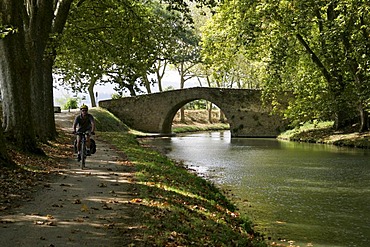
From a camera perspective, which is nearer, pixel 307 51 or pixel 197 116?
pixel 307 51

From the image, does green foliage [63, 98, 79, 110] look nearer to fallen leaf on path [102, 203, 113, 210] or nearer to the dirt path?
the dirt path

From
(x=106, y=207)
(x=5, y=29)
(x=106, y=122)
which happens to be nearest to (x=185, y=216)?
(x=106, y=207)

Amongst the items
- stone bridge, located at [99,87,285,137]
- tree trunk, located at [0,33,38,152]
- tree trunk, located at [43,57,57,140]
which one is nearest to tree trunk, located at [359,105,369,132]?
stone bridge, located at [99,87,285,137]

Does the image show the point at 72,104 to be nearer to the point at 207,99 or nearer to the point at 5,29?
the point at 207,99

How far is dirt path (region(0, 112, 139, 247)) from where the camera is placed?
5918 millimetres

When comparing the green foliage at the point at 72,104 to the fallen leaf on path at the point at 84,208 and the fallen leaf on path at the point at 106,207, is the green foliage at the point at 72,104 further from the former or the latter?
the fallen leaf on path at the point at 84,208

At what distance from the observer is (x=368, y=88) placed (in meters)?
24.9

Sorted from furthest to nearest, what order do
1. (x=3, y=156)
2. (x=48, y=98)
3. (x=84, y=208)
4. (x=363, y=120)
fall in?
(x=363, y=120) < (x=48, y=98) < (x=3, y=156) < (x=84, y=208)

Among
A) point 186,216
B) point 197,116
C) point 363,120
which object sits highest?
point 197,116

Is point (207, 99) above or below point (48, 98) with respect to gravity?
above

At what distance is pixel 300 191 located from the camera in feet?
43.1

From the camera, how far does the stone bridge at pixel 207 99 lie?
39.7 meters

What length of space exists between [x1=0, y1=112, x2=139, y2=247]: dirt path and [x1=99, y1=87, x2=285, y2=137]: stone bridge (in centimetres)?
2966

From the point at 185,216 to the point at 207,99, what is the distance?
3414 centimetres
